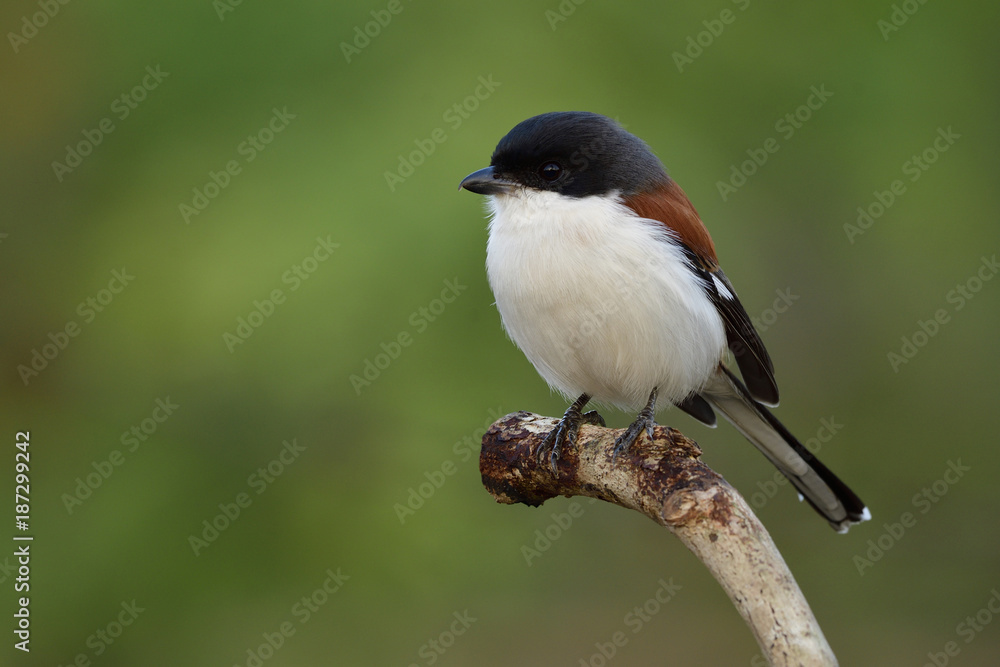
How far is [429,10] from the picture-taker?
6500 millimetres

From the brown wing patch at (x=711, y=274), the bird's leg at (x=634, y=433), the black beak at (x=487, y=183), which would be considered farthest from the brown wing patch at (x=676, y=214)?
the bird's leg at (x=634, y=433)

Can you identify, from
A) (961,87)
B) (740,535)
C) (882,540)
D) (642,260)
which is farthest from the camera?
(882,540)

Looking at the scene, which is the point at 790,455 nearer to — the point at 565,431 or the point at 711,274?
the point at 711,274

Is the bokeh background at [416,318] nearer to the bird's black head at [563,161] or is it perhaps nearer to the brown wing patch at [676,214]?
the bird's black head at [563,161]

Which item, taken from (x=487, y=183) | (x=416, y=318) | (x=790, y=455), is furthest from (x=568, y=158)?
(x=790, y=455)

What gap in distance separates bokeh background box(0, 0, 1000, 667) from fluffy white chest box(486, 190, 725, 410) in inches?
55.3

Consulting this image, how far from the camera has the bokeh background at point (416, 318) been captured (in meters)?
5.69

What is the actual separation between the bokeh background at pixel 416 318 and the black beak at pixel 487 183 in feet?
4.07

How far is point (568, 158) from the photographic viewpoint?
4.31m

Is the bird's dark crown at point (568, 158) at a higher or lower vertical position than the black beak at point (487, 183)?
higher

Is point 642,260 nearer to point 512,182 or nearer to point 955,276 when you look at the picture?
point 512,182

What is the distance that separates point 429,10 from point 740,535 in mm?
4824

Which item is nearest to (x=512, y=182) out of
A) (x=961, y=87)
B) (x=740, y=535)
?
(x=740, y=535)

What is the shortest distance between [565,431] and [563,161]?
125cm
